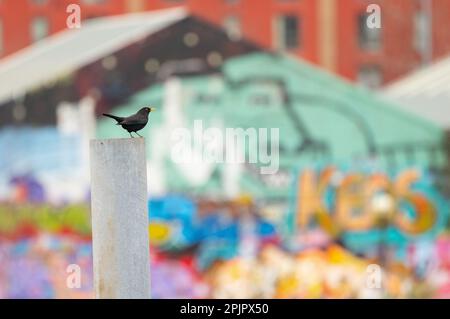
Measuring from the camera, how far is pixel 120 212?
5.25 m

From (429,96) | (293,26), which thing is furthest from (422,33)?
(293,26)

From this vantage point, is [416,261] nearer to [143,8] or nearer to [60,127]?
[60,127]

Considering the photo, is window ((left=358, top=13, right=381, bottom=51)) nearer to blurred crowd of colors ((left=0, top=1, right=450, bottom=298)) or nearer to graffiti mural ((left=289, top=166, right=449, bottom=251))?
blurred crowd of colors ((left=0, top=1, right=450, bottom=298))

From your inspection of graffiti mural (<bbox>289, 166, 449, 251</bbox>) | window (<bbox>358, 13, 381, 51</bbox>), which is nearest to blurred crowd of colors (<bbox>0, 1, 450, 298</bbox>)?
graffiti mural (<bbox>289, 166, 449, 251</bbox>)

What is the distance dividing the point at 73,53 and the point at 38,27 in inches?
959

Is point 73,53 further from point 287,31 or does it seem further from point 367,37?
point 367,37

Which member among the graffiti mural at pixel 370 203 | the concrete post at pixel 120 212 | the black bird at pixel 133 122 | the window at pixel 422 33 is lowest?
the graffiti mural at pixel 370 203

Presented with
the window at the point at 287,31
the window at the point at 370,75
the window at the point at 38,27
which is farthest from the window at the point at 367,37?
the window at the point at 38,27

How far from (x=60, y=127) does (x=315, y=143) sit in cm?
309

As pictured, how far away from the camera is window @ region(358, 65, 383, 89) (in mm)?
45606

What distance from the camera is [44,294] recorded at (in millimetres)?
17547

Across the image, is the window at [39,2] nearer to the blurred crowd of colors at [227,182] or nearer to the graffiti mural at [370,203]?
the blurred crowd of colors at [227,182]

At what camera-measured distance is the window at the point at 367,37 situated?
4522cm
